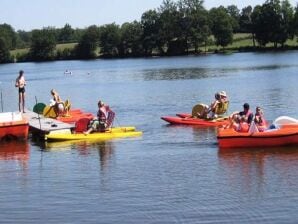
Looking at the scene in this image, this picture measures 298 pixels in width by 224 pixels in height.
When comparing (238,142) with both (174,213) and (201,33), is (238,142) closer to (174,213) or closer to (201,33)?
(174,213)

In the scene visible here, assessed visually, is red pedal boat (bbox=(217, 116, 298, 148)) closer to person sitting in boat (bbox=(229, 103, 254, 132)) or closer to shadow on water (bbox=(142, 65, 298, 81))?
person sitting in boat (bbox=(229, 103, 254, 132))

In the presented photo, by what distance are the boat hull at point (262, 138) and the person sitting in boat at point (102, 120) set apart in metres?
5.23

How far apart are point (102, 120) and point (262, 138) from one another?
666cm

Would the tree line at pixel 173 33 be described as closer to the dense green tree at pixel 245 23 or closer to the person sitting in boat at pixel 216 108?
the dense green tree at pixel 245 23

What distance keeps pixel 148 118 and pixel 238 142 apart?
35.8ft

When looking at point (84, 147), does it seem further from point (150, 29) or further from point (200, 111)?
point (150, 29)

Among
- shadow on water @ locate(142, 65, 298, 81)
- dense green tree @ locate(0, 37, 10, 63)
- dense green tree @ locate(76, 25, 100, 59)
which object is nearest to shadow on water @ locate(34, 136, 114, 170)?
shadow on water @ locate(142, 65, 298, 81)

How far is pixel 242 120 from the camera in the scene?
21859 millimetres

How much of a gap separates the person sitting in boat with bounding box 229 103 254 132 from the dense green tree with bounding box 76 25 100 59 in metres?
133

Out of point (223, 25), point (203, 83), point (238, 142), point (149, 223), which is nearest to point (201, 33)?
point (223, 25)

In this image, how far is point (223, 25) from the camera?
13475 cm

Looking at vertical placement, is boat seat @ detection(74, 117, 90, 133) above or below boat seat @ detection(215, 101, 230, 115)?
below

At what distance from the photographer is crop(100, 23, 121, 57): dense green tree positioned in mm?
149212

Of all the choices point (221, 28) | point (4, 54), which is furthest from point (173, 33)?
point (4, 54)
